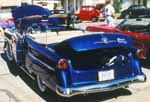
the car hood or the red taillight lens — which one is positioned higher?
the car hood

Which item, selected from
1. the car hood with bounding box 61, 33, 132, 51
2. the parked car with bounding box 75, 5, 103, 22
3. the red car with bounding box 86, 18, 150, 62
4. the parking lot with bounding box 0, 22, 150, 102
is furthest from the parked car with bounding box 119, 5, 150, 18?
the car hood with bounding box 61, 33, 132, 51

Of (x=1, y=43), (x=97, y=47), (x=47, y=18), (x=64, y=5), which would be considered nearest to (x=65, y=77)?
(x=97, y=47)

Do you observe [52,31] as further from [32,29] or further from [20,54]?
[20,54]

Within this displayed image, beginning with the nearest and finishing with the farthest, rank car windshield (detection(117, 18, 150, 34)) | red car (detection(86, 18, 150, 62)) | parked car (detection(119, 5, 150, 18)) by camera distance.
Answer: red car (detection(86, 18, 150, 62)), car windshield (detection(117, 18, 150, 34)), parked car (detection(119, 5, 150, 18))

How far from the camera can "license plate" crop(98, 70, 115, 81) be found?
632 cm

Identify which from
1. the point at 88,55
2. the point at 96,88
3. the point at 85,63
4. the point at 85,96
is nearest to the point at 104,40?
the point at 88,55

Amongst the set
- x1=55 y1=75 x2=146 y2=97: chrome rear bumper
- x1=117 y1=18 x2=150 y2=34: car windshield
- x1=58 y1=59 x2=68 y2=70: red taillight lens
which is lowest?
x1=55 y1=75 x2=146 y2=97: chrome rear bumper

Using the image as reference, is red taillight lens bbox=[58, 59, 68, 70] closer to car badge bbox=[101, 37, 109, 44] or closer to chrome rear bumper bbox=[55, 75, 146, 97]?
chrome rear bumper bbox=[55, 75, 146, 97]

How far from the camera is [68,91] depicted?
6.02 m

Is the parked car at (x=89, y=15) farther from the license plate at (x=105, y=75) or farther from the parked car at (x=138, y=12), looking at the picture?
the license plate at (x=105, y=75)

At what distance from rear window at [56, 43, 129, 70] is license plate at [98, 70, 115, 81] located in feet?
0.55

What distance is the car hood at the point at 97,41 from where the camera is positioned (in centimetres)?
602

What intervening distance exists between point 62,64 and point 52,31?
2.91 metres

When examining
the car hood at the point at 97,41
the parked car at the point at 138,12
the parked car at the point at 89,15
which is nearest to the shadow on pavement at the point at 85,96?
the car hood at the point at 97,41
